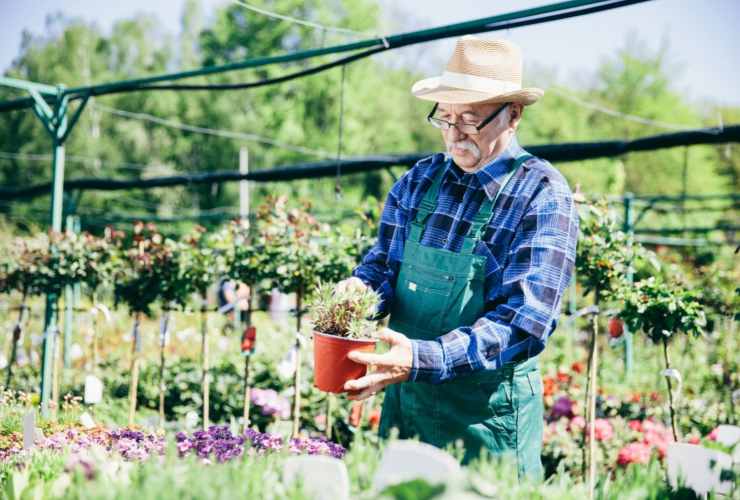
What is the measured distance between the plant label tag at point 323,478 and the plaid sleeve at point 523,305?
0.51 meters

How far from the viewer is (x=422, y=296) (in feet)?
6.45

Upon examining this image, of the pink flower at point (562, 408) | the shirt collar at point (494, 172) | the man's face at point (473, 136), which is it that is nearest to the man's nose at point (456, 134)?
the man's face at point (473, 136)

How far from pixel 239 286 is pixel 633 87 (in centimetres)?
2640

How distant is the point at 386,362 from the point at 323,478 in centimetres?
49

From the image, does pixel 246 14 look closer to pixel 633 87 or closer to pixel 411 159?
pixel 633 87

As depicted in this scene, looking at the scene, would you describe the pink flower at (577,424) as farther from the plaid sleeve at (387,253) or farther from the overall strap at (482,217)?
the overall strap at (482,217)

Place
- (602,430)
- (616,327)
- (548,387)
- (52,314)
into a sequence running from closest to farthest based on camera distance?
1. (616,327)
2. (602,430)
3. (548,387)
4. (52,314)

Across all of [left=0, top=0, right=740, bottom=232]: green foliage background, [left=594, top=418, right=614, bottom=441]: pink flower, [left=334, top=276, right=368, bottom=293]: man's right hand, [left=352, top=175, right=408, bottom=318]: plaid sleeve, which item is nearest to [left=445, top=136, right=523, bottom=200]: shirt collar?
[left=352, top=175, right=408, bottom=318]: plaid sleeve

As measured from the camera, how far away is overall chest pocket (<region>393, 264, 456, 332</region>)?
191 centimetres

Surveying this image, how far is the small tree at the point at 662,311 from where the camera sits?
2.88 meters

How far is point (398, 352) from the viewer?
5.42 feet

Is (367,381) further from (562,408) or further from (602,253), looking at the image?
(562,408)

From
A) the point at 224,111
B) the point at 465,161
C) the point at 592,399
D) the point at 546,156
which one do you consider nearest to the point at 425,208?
the point at 465,161

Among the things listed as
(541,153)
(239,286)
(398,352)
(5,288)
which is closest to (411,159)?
(541,153)
